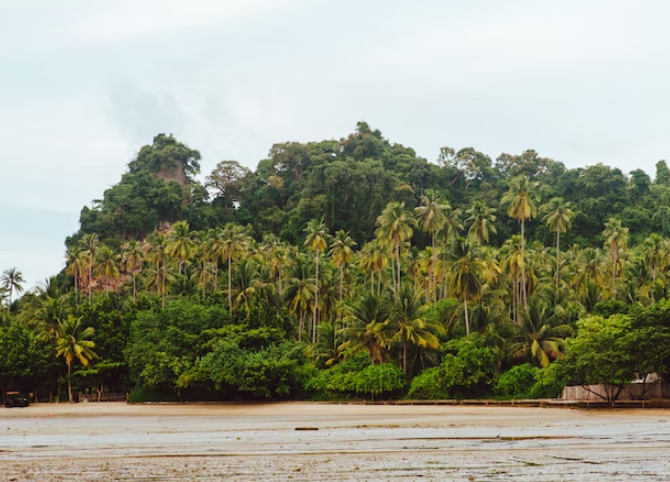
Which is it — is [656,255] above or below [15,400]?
above

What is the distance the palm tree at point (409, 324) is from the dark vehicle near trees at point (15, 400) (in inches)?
1308

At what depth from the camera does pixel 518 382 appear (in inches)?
2281

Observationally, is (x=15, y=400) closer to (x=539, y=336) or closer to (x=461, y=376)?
(x=461, y=376)

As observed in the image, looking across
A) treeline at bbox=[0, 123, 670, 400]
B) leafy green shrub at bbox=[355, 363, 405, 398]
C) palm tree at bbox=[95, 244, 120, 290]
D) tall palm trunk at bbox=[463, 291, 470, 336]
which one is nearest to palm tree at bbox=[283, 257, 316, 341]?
treeline at bbox=[0, 123, 670, 400]

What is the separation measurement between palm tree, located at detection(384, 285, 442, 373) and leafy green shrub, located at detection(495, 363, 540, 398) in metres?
6.43

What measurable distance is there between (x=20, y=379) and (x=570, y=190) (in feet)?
297

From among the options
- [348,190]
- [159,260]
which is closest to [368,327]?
[159,260]

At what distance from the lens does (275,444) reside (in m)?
22.7

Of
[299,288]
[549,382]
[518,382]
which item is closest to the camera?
[549,382]

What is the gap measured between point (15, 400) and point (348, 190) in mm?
68413

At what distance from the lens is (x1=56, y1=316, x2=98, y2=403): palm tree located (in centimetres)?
7250

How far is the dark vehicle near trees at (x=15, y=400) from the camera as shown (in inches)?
2729

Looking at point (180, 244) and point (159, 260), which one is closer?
point (180, 244)

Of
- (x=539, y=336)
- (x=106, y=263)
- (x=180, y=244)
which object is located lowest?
(x=539, y=336)
